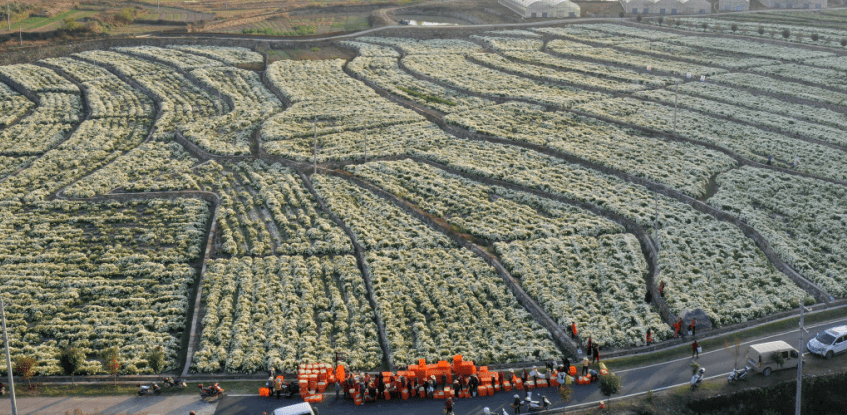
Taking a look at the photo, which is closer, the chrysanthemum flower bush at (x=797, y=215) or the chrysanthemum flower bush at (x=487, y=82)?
the chrysanthemum flower bush at (x=797, y=215)

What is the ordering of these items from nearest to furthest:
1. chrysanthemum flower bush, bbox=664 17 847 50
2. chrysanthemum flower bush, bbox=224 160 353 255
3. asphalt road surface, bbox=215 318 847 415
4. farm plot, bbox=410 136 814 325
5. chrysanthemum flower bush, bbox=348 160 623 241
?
1. asphalt road surface, bbox=215 318 847 415
2. farm plot, bbox=410 136 814 325
3. chrysanthemum flower bush, bbox=224 160 353 255
4. chrysanthemum flower bush, bbox=348 160 623 241
5. chrysanthemum flower bush, bbox=664 17 847 50

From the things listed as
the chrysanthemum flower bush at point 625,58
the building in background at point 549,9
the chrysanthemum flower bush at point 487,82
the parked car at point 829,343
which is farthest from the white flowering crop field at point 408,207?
the building in background at point 549,9

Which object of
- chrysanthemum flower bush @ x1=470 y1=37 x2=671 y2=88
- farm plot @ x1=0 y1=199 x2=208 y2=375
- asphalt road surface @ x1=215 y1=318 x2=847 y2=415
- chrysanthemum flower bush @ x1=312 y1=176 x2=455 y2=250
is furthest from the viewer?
chrysanthemum flower bush @ x1=470 y1=37 x2=671 y2=88

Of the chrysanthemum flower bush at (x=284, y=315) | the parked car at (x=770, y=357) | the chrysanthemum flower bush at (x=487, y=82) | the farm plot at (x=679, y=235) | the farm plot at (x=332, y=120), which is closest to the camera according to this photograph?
the parked car at (x=770, y=357)

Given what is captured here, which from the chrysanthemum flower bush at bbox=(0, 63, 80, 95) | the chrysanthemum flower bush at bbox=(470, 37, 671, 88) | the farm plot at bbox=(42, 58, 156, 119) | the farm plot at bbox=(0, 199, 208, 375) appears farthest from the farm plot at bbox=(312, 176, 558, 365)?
the chrysanthemum flower bush at bbox=(0, 63, 80, 95)

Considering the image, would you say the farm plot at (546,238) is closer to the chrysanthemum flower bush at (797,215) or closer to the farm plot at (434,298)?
the farm plot at (434,298)

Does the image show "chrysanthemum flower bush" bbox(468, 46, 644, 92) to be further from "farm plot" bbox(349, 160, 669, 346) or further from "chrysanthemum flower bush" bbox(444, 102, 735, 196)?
"farm plot" bbox(349, 160, 669, 346)
